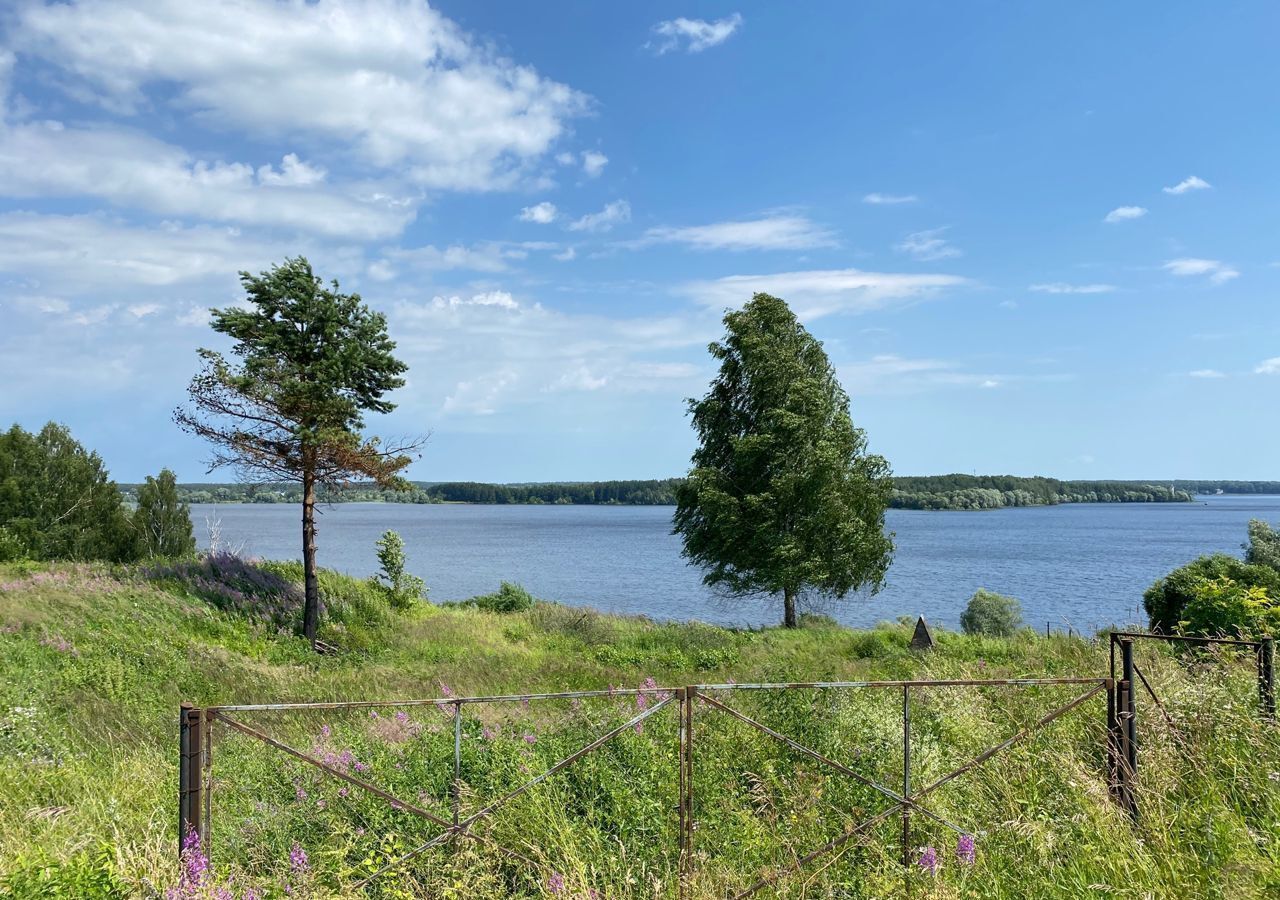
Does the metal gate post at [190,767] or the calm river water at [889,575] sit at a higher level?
the metal gate post at [190,767]

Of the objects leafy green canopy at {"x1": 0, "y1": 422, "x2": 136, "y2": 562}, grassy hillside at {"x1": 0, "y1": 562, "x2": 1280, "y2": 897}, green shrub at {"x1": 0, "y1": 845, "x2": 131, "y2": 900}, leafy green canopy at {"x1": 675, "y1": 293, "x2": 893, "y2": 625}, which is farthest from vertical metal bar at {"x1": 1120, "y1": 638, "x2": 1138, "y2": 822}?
leafy green canopy at {"x1": 0, "y1": 422, "x2": 136, "y2": 562}

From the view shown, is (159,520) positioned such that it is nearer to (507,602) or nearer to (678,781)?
(507,602)

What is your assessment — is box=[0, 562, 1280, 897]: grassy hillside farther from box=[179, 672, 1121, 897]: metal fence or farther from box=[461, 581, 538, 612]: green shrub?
box=[461, 581, 538, 612]: green shrub

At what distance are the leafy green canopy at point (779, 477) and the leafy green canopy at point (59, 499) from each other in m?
24.6

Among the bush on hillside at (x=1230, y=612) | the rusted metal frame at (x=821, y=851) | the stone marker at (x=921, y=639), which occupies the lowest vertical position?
the stone marker at (x=921, y=639)

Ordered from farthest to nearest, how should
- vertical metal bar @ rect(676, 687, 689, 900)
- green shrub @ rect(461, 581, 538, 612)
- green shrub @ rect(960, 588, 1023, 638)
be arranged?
green shrub @ rect(960, 588, 1023, 638), green shrub @ rect(461, 581, 538, 612), vertical metal bar @ rect(676, 687, 689, 900)

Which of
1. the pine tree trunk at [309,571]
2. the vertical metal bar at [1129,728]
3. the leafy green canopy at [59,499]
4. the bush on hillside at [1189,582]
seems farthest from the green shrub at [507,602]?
the vertical metal bar at [1129,728]

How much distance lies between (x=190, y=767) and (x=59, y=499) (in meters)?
37.0

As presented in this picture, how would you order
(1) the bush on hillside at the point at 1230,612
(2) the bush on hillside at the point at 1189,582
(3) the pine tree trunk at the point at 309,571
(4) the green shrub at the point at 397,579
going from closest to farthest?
(1) the bush on hillside at the point at 1230,612 → (2) the bush on hillside at the point at 1189,582 → (3) the pine tree trunk at the point at 309,571 → (4) the green shrub at the point at 397,579

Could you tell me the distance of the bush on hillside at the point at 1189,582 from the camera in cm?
1709

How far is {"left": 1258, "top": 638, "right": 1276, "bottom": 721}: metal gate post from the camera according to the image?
660cm

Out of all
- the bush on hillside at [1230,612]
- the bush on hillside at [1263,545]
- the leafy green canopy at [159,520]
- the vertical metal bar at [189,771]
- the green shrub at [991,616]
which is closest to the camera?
the vertical metal bar at [189,771]

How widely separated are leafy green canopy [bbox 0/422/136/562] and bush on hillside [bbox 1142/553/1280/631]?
35438 mm

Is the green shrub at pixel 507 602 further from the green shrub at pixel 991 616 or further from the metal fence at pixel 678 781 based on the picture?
the metal fence at pixel 678 781
